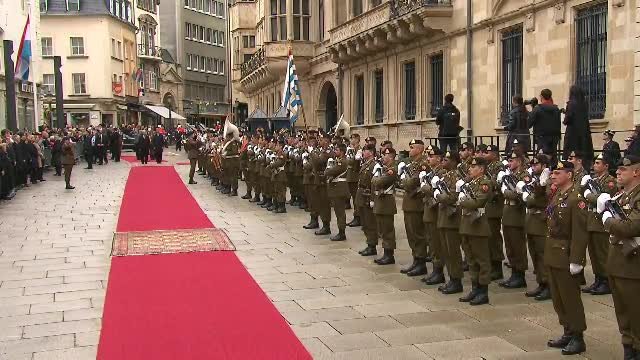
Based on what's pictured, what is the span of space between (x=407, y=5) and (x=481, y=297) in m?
15.5

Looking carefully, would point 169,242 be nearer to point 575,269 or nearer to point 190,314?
point 190,314

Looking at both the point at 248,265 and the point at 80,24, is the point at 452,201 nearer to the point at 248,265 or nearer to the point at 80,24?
the point at 248,265

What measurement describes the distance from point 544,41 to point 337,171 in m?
6.47

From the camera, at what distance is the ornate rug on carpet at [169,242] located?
12.4 m

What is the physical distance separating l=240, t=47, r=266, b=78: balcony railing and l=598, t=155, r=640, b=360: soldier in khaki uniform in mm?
33993

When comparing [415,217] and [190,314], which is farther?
[415,217]

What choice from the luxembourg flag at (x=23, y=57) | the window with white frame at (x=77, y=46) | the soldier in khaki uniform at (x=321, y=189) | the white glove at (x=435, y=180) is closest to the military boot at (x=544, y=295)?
the white glove at (x=435, y=180)

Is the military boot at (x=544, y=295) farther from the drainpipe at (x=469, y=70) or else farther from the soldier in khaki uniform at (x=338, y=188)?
the drainpipe at (x=469, y=70)

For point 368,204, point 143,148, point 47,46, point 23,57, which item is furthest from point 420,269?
point 47,46

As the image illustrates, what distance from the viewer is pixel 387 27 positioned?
23.9 meters

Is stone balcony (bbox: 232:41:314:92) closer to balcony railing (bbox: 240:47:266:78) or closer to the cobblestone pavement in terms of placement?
balcony railing (bbox: 240:47:266:78)

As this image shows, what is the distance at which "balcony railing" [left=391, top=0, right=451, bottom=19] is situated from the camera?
2125cm

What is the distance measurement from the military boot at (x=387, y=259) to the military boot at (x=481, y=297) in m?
2.54

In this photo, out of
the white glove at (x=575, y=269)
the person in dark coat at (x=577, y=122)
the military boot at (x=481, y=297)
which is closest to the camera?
the white glove at (x=575, y=269)
